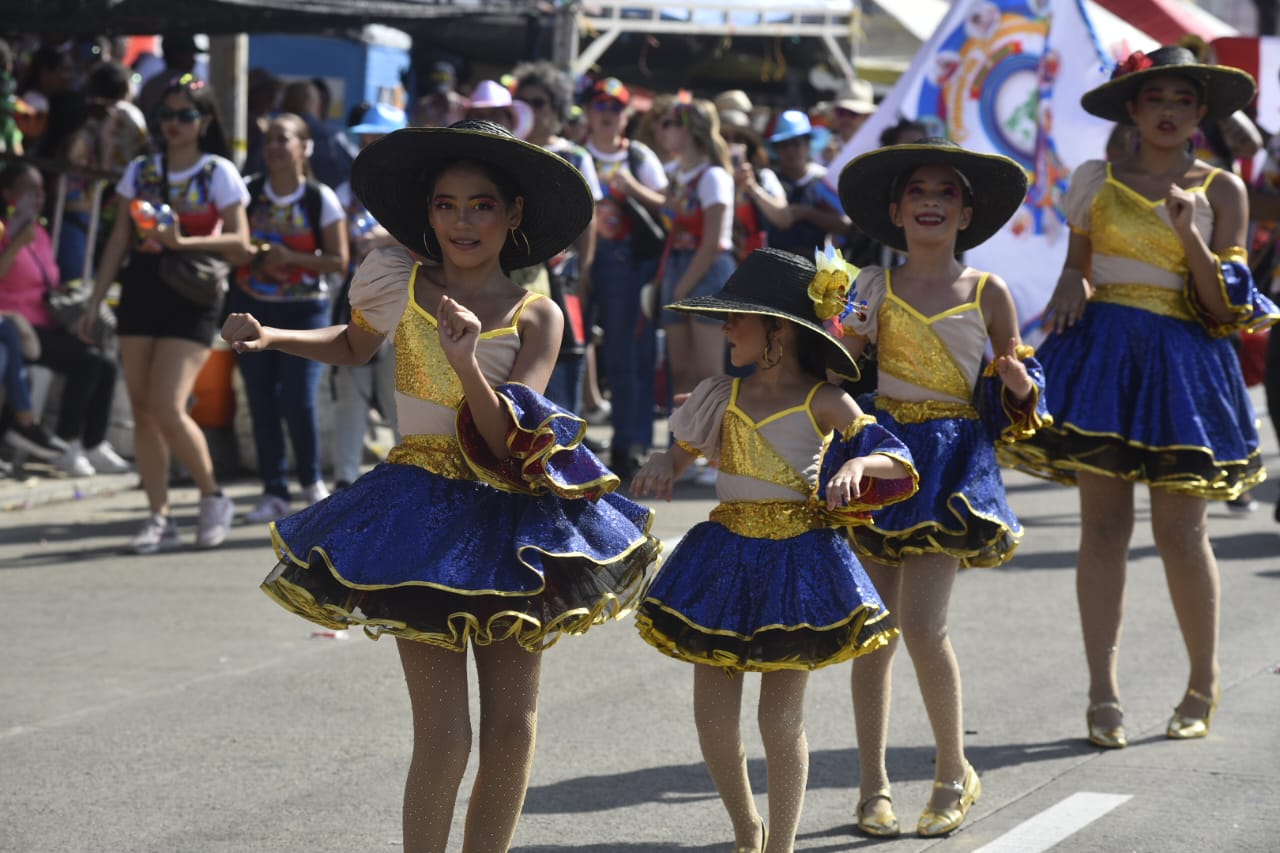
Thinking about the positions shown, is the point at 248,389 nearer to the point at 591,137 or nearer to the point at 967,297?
the point at 591,137

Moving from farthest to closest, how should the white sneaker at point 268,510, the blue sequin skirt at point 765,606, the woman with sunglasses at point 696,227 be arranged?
the woman with sunglasses at point 696,227 < the white sneaker at point 268,510 < the blue sequin skirt at point 765,606

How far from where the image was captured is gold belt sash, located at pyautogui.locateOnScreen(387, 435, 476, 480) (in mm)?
4094

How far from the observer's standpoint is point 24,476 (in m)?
10.7

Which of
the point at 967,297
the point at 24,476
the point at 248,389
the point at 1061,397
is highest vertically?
the point at 967,297

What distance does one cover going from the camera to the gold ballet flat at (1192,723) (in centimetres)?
599

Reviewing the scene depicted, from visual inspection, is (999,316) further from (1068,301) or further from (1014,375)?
(1068,301)

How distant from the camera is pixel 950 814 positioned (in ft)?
16.5

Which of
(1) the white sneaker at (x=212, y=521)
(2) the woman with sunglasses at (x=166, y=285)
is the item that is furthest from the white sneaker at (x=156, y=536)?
(1) the white sneaker at (x=212, y=521)

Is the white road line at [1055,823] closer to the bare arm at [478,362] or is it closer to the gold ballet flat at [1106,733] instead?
the gold ballet flat at [1106,733]

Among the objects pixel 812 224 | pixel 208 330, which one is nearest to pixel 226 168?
pixel 208 330

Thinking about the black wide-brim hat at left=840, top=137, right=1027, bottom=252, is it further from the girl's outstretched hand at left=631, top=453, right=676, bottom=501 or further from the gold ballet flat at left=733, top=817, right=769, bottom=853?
the gold ballet flat at left=733, top=817, right=769, bottom=853

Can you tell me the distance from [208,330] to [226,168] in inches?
30.1

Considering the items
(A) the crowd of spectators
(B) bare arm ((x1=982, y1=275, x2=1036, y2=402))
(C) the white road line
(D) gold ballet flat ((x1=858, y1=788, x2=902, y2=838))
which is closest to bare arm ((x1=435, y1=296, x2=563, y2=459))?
(B) bare arm ((x1=982, y1=275, x2=1036, y2=402))

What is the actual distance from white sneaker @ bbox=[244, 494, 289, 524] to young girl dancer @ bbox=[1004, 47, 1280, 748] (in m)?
4.75
